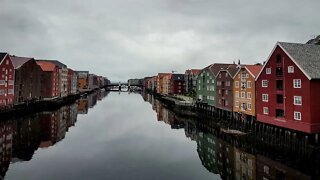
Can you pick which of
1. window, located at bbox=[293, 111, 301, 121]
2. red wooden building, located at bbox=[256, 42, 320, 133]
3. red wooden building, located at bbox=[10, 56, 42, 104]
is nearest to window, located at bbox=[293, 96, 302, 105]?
red wooden building, located at bbox=[256, 42, 320, 133]

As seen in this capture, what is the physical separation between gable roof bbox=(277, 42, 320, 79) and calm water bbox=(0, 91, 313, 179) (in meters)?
12.5

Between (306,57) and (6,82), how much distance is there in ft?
203

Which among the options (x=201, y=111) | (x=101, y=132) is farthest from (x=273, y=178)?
(x=201, y=111)

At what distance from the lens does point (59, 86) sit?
365 ft

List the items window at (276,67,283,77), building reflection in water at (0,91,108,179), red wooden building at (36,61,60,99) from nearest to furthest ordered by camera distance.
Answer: building reflection in water at (0,91,108,179)
window at (276,67,283,77)
red wooden building at (36,61,60,99)

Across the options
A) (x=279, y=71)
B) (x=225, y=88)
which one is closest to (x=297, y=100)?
(x=279, y=71)

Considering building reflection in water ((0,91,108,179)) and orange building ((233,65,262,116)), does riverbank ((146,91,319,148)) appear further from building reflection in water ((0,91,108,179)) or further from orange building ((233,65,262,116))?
building reflection in water ((0,91,108,179))

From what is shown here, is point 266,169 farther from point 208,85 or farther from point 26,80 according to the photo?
point 26,80

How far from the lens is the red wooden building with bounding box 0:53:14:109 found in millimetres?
62062

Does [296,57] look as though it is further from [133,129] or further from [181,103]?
[181,103]

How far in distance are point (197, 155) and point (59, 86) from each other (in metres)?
87.2

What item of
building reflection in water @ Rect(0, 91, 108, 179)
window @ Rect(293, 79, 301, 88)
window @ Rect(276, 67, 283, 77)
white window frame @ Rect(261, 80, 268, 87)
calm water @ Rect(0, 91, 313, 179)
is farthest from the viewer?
white window frame @ Rect(261, 80, 268, 87)

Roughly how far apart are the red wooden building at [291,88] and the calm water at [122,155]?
7.89 m

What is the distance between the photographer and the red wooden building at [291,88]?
34.4m
